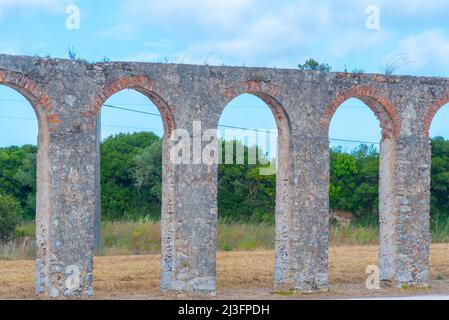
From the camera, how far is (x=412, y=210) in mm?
17375

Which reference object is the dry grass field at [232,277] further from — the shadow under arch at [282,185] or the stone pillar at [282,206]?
the shadow under arch at [282,185]

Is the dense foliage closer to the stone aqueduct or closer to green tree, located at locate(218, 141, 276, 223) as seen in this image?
green tree, located at locate(218, 141, 276, 223)

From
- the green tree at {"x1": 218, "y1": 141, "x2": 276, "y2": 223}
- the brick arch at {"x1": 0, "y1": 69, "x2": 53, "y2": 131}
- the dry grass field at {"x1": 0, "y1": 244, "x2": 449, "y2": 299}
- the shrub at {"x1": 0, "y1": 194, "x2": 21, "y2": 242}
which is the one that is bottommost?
the dry grass field at {"x1": 0, "y1": 244, "x2": 449, "y2": 299}

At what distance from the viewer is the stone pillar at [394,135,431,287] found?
17312 millimetres

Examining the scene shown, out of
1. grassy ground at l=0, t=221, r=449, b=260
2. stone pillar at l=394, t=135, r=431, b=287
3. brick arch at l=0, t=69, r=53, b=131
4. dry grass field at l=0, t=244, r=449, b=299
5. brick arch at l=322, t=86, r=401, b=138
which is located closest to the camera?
brick arch at l=0, t=69, r=53, b=131

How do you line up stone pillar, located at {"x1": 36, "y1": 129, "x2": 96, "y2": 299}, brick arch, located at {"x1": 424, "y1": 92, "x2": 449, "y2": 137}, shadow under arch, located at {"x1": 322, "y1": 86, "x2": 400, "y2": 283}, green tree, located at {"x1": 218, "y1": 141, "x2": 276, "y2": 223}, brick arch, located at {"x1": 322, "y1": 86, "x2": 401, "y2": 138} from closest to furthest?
stone pillar, located at {"x1": 36, "y1": 129, "x2": 96, "y2": 299} < brick arch, located at {"x1": 322, "y1": 86, "x2": 401, "y2": 138} < shadow under arch, located at {"x1": 322, "y1": 86, "x2": 400, "y2": 283} < brick arch, located at {"x1": 424, "y1": 92, "x2": 449, "y2": 137} < green tree, located at {"x1": 218, "y1": 141, "x2": 276, "y2": 223}

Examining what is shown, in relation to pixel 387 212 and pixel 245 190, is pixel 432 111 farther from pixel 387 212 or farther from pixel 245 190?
pixel 245 190

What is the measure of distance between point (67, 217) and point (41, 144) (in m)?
1.30

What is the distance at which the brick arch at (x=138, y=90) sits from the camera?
50.2ft

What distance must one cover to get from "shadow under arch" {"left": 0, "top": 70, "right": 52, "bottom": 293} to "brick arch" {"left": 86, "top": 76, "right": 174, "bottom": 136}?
2.43ft

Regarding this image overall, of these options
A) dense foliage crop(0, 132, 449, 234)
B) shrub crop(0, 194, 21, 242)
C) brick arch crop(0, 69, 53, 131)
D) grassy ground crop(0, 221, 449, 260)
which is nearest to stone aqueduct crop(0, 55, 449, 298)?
brick arch crop(0, 69, 53, 131)

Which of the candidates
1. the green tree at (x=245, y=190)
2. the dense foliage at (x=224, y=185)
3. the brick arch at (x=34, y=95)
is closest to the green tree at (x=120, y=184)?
the dense foliage at (x=224, y=185)

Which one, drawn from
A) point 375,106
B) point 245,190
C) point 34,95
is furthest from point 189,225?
point 245,190

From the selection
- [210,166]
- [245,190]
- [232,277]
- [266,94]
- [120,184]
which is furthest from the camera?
[120,184]
